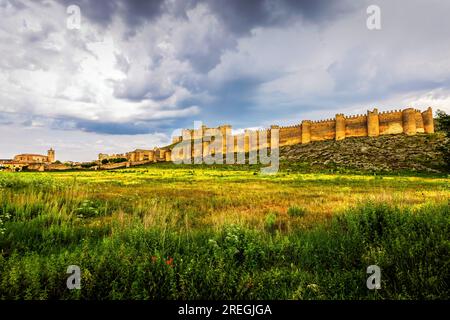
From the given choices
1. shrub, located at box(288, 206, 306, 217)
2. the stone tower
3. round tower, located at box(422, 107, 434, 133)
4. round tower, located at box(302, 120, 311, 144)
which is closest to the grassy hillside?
round tower, located at box(422, 107, 434, 133)

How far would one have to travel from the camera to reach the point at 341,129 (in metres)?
73.1

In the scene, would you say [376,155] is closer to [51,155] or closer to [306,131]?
[306,131]

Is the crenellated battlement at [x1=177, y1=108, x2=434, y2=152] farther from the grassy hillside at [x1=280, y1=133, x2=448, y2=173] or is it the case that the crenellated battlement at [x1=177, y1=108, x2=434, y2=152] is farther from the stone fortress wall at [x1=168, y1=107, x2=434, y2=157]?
the grassy hillside at [x1=280, y1=133, x2=448, y2=173]

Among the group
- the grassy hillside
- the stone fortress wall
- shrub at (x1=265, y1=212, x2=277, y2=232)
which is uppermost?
the stone fortress wall

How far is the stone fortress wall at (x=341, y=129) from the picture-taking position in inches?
2463

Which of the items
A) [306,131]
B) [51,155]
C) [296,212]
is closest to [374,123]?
[306,131]

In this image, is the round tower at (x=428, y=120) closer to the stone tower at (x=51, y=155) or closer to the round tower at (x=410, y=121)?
the round tower at (x=410, y=121)

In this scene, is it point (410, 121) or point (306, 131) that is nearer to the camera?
point (410, 121)

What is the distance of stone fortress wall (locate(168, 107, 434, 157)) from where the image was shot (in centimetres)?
6256

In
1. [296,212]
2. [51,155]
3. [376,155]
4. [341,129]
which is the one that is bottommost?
[296,212]

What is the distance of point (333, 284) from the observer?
2928mm
